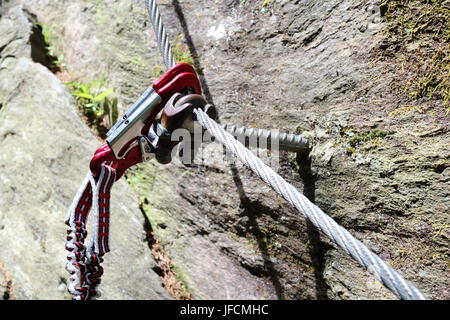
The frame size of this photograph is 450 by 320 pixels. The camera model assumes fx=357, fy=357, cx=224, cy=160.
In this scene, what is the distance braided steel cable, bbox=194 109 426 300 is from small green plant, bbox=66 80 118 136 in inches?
64.3

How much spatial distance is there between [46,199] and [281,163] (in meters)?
2.04

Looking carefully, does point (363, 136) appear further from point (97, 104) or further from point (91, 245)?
point (97, 104)

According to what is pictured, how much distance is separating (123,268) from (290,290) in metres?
1.27

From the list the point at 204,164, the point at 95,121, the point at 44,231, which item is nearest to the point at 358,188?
the point at 204,164

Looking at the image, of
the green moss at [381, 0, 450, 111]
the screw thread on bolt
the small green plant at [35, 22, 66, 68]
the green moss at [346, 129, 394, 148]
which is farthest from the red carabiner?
the small green plant at [35, 22, 66, 68]

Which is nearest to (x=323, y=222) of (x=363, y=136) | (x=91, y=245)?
(x=363, y=136)

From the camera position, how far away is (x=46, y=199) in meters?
3.01

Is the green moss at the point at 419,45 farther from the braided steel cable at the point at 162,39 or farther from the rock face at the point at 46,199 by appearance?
the rock face at the point at 46,199

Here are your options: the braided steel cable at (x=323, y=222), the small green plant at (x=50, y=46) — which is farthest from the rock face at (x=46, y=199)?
the braided steel cable at (x=323, y=222)

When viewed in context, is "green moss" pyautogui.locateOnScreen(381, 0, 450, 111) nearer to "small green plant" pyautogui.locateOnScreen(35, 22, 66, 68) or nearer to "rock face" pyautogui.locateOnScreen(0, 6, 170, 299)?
"rock face" pyautogui.locateOnScreen(0, 6, 170, 299)

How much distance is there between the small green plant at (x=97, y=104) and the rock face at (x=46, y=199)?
103 millimetres

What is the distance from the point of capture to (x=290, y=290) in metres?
2.28

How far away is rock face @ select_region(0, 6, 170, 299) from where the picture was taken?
273 centimetres

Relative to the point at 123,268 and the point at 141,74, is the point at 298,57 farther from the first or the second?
the point at 123,268
